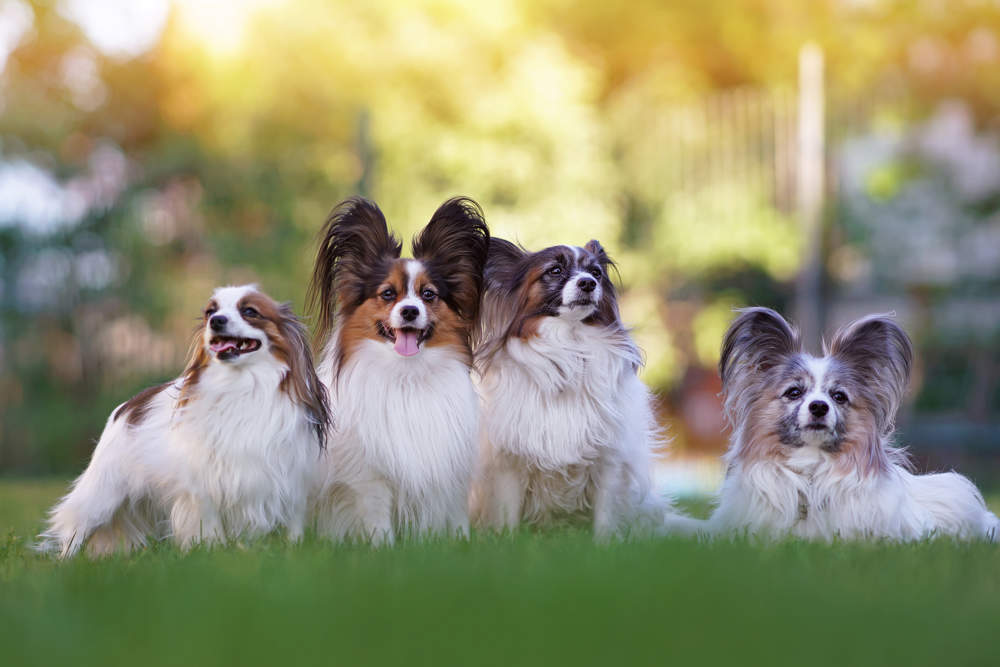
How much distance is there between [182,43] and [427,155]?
5.42 meters

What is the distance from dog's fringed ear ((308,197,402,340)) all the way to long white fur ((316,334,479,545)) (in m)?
0.28

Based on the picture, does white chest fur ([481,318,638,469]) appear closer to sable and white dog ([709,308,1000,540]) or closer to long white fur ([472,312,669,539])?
long white fur ([472,312,669,539])

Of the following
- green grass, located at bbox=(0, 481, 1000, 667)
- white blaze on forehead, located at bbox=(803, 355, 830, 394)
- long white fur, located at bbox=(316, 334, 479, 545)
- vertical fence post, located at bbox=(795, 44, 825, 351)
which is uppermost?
vertical fence post, located at bbox=(795, 44, 825, 351)

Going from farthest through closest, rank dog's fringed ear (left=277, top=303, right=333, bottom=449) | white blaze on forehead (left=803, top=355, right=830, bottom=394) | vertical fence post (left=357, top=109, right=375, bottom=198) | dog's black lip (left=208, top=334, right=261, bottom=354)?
vertical fence post (left=357, top=109, right=375, bottom=198), white blaze on forehead (left=803, top=355, right=830, bottom=394), dog's fringed ear (left=277, top=303, right=333, bottom=449), dog's black lip (left=208, top=334, right=261, bottom=354)

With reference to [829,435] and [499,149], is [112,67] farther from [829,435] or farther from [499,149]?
[829,435]

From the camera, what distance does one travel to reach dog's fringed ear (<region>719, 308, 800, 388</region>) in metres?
4.74

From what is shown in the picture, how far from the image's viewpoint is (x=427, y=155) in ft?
44.2

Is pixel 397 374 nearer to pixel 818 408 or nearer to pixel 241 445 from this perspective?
pixel 241 445

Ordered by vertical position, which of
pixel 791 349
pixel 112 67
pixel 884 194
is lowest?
pixel 791 349

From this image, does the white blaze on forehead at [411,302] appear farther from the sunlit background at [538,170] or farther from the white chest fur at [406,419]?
the sunlit background at [538,170]

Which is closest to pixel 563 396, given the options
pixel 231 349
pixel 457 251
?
pixel 457 251

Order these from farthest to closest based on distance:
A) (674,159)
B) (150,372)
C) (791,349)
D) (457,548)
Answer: (674,159), (150,372), (791,349), (457,548)

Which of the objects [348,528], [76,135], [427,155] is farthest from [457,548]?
[76,135]

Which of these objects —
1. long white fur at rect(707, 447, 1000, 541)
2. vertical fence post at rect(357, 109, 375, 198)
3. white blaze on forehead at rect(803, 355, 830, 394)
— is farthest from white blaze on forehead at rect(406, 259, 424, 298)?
vertical fence post at rect(357, 109, 375, 198)
